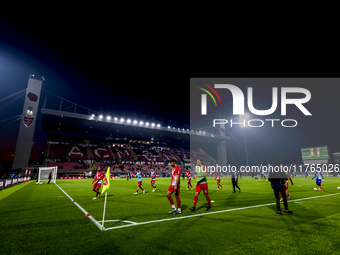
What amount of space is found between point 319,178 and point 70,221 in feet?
60.9

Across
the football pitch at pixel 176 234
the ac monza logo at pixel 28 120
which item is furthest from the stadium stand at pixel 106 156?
the football pitch at pixel 176 234

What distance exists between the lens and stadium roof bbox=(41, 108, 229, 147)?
4693 cm

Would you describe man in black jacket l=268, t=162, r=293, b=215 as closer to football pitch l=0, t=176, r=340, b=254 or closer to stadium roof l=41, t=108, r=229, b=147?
football pitch l=0, t=176, r=340, b=254

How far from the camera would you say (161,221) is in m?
6.02

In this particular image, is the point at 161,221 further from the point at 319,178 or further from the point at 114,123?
the point at 114,123

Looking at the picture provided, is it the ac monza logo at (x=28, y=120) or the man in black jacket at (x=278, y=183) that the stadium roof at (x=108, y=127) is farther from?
the man in black jacket at (x=278, y=183)

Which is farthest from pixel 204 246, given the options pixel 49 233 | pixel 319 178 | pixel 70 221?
pixel 319 178

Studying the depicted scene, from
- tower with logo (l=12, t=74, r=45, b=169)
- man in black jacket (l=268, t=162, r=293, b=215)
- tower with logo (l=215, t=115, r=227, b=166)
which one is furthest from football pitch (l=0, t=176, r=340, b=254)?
tower with logo (l=215, t=115, r=227, b=166)

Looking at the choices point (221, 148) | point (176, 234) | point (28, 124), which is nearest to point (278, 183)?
point (176, 234)

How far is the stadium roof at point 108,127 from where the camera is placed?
154 ft

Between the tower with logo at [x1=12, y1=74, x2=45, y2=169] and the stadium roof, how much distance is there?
304 centimetres

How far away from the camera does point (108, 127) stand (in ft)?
184

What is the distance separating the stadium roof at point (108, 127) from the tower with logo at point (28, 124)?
304 cm

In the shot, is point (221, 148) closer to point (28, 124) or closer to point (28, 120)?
point (28, 124)
